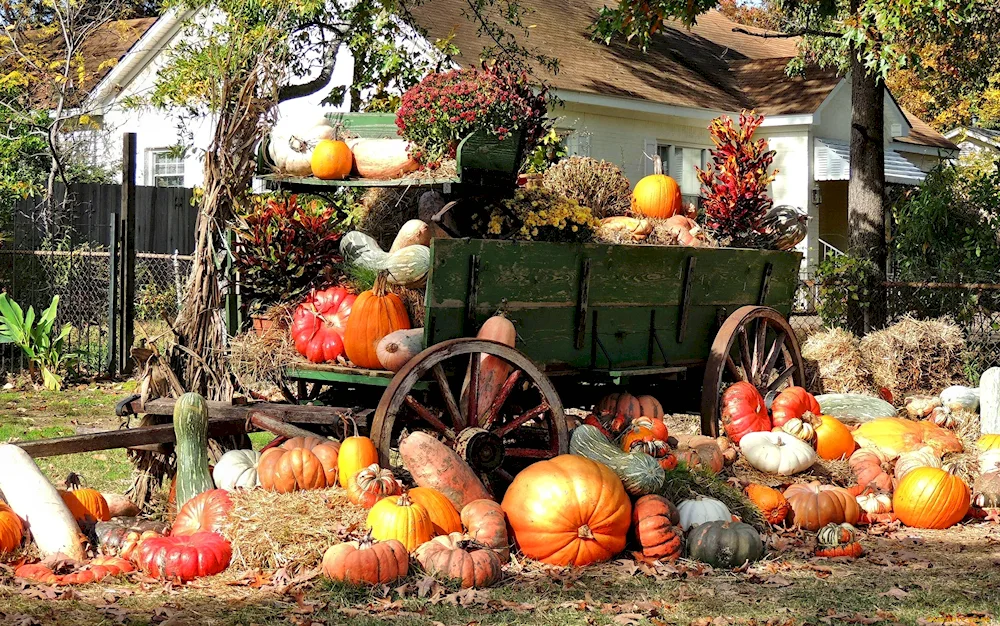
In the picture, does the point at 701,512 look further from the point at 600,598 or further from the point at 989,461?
the point at 989,461

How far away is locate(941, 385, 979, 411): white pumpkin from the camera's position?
8.62 m

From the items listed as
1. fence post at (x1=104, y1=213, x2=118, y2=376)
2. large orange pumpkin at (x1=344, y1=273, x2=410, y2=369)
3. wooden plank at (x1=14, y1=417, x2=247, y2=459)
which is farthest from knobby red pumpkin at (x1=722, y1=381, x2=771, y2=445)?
fence post at (x1=104, y1=213, x2=118, y2=376)

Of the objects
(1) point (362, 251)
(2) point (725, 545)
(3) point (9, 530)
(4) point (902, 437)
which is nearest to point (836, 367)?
(4) point (902, 437)

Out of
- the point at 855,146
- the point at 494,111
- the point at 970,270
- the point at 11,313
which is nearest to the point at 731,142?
the point at 494,111

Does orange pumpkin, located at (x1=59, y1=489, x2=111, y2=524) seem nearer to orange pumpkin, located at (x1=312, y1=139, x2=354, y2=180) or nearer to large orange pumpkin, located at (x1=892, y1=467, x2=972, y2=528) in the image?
orange pumpkin, located at (x1=312, y1=139, x2=354, y2=180)

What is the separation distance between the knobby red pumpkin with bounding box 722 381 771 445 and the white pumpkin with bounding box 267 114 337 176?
304cm

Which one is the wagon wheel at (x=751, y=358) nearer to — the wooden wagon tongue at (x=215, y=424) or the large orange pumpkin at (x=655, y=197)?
the large orange pumpkin at (x=655, y=197)

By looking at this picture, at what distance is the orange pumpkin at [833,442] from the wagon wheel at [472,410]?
210cm

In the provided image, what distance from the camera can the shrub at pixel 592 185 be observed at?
7586 millimetres

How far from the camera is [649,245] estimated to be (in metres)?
6.83

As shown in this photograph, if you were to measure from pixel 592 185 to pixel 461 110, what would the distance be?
5.79ft

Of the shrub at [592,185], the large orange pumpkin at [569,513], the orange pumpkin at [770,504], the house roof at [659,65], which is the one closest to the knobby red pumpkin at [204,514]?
the large orange pumpkin at [569,513]

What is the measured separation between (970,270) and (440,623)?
7.87 meters

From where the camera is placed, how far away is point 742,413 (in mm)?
7285
